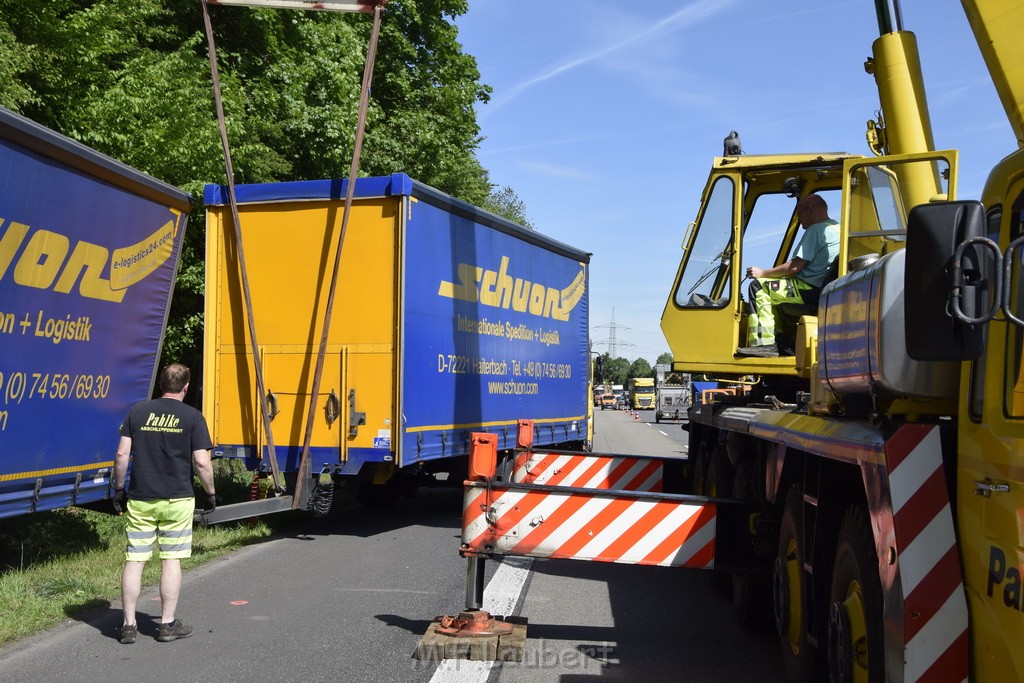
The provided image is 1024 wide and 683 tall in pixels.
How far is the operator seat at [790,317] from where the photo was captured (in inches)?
279

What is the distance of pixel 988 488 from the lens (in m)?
3.19

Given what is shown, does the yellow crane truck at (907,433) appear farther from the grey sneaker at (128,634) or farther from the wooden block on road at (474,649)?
the grey sneaker at (128,634)

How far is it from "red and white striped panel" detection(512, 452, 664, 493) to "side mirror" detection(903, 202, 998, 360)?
19.1 ft

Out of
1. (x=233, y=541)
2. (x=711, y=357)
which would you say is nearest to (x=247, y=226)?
(x=233, y=541)

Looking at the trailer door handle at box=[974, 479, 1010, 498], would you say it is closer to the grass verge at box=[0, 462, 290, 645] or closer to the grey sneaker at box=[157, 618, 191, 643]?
the grey sneaker at box=[157, 618, 191, 643]

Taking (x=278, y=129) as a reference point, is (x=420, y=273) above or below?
below

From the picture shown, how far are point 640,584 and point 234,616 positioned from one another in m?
3.32

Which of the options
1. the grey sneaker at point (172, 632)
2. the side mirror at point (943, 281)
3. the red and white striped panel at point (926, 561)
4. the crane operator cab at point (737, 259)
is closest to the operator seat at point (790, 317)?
the crane operator cab at point (737, 259)

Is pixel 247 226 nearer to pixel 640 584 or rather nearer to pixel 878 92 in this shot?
pixel 640 584

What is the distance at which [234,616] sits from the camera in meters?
7.06

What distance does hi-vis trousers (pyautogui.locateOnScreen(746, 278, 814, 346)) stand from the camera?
719 cm

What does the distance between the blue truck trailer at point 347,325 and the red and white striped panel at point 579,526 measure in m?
4.35

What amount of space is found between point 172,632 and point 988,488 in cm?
505

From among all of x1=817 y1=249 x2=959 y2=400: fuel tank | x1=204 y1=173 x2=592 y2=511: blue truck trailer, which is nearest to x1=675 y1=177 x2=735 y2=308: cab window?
x1=817 y1=249 x2=959 y2=400: fuel tank
